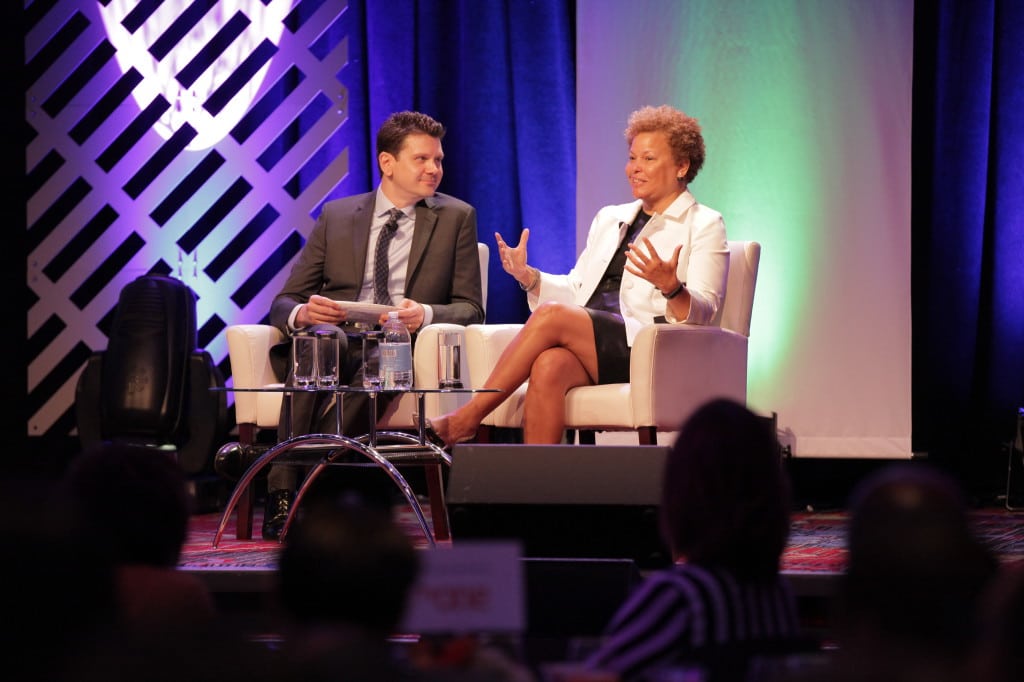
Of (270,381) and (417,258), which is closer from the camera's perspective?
(270,381)

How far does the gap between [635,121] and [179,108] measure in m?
2.19

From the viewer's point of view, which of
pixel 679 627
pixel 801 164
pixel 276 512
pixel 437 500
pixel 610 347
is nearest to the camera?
pixel 679 627

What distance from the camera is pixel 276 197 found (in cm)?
532

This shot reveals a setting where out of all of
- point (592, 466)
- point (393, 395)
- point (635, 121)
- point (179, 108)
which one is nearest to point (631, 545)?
point (592, 466)

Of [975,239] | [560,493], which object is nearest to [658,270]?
[560,493]

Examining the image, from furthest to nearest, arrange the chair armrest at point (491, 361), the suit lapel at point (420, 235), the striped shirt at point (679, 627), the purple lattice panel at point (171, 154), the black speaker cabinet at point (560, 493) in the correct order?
the purple lattice panel at point (171, 154), the suit lapel at point (420, 235), the chair armrest at point (491, 361), the black speaker cabinet at point (560, 493), the striped shirt at point (679, 627)

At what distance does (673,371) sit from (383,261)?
1.18 meters

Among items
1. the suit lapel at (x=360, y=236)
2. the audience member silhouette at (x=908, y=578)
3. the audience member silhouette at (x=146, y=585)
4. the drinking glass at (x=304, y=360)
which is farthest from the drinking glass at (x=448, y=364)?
the audience member silhouette at (x=908, y=578)

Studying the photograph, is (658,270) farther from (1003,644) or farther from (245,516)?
(1003,644)

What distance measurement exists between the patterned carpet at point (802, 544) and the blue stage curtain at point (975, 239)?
41 centimetres

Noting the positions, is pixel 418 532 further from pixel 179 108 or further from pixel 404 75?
pixel 179 108

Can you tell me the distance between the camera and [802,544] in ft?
11.0

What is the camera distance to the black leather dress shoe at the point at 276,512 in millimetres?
3643

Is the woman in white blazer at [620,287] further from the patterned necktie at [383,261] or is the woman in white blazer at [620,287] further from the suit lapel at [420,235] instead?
the patterned necktie at [383,261]
